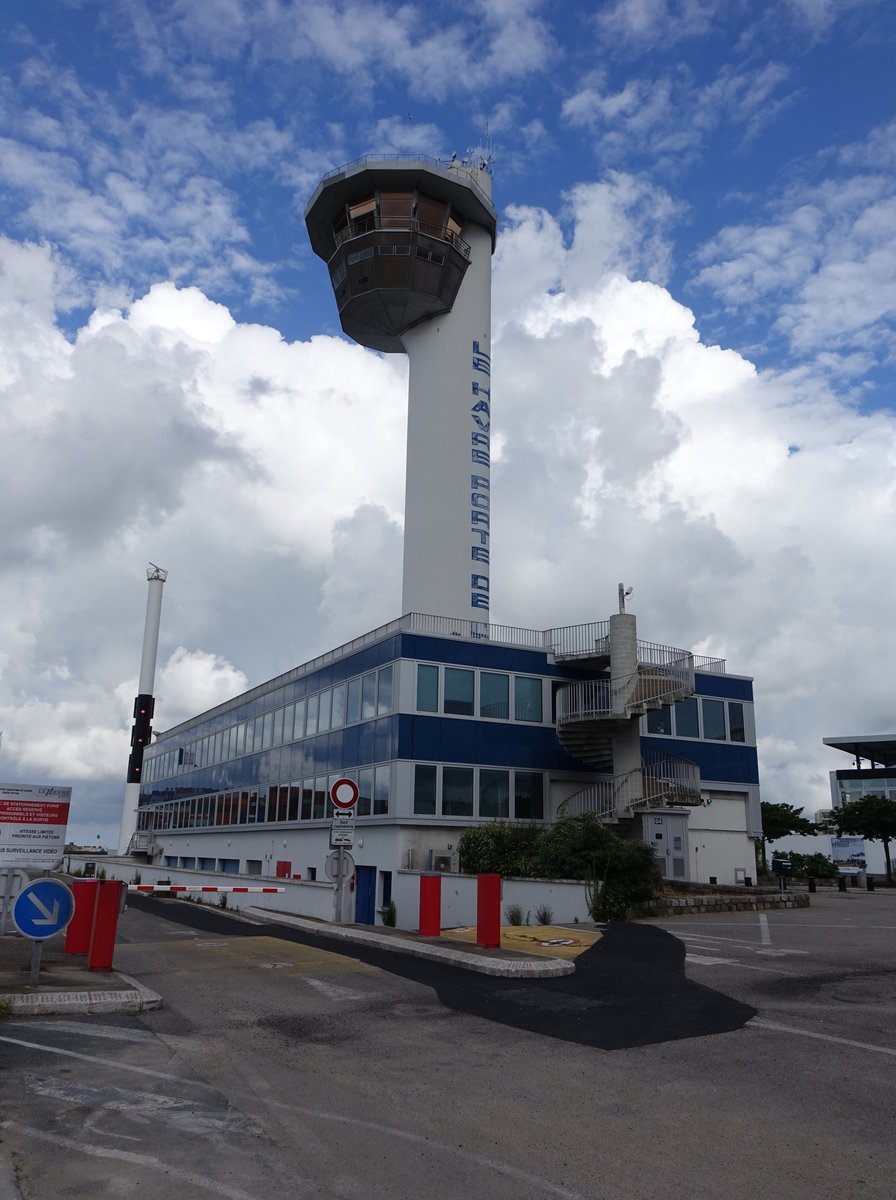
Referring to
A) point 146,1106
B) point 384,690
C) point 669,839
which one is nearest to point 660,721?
point 669,839

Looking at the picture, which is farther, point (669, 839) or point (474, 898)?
point (669, 839)

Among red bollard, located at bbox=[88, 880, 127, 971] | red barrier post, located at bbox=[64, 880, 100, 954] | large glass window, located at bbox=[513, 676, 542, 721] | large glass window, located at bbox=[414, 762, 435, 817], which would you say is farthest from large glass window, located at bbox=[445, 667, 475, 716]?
red bollard, located at bbox=[88, 880, 127, 971]

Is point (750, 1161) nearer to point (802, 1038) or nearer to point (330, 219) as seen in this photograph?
point (802, 1038)

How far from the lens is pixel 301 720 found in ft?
131

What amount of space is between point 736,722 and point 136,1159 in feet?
117

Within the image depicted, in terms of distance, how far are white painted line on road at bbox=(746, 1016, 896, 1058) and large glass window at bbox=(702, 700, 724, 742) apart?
94.9 ft

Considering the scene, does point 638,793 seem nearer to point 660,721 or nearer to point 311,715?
point 660,721

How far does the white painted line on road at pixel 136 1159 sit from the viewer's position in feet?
17.1

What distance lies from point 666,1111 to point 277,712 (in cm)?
3791

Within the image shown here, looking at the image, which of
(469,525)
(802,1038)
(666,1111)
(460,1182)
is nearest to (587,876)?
(802,1038)

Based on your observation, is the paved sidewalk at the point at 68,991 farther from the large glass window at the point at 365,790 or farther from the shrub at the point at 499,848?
the large glass window at the point at 365,790

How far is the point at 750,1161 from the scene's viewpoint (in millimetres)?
5645

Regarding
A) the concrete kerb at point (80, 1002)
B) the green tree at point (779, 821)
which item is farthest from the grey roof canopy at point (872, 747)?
the concrete kerb at point (80, 1002)

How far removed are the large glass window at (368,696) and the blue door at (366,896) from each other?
526 cm
